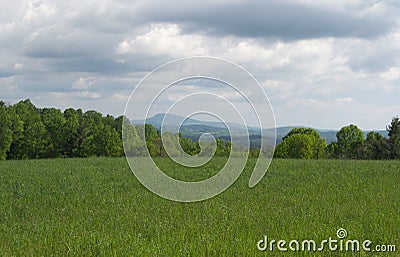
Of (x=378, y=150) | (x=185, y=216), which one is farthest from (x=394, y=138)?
(x=185, y=216)

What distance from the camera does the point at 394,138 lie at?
56312 mm

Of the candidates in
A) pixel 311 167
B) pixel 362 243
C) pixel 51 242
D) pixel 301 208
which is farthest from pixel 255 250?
pixel 311 167

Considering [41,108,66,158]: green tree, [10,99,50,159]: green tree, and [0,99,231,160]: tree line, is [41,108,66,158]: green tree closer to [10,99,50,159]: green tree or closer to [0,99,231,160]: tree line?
[0,99,231,160]: tree line

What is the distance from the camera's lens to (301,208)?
12.2 metres

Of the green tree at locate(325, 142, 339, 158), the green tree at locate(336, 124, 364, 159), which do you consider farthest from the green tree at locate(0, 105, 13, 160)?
the green tree at locate(336, 124, 364, 159)

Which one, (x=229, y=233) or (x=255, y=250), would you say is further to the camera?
(x=229, y=233)

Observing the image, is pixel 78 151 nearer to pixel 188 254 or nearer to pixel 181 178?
pixel 181 178

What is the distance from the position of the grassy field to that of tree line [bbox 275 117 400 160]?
39.5m

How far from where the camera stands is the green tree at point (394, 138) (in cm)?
5525

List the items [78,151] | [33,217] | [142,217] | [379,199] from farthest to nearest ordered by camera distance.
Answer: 1. [78,151]
2. [379,199]
3. [33,217]
4. [142,217]

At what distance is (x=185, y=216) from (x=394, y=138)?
5151 centimetres

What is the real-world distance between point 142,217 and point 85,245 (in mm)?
3185

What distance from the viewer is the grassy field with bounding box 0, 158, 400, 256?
8156 mm

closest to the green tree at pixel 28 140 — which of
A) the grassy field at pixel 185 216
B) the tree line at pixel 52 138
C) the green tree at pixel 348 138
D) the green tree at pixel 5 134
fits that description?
the tree line at pixel 52 138
